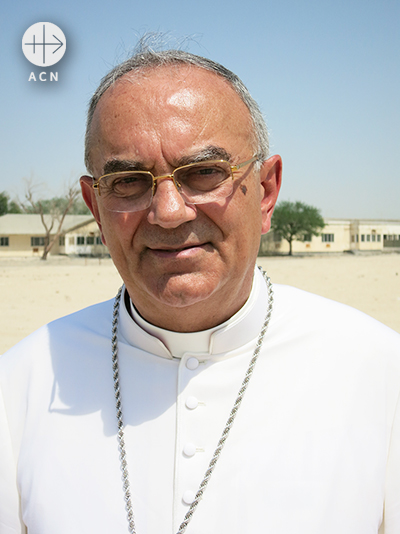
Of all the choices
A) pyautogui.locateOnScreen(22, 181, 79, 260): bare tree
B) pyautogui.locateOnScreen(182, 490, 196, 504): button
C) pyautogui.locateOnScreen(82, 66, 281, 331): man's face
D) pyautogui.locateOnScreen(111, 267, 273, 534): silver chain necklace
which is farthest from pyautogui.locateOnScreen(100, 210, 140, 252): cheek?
pyautogui.locateOnScreen(22, 181, 79, 260): bare tree

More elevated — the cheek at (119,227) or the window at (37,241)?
the cheek at (119,227)

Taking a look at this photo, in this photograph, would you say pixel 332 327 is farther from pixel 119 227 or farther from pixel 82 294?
pixel 82 294

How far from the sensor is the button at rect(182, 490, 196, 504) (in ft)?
5.94

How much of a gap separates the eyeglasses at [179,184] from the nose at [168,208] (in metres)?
0.02

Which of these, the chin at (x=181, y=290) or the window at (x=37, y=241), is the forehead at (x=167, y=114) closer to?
the chin at (x=181, y=290)

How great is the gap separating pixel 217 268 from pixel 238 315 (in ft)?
1.11

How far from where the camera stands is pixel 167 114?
1891 mm

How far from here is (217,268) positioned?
6.38 ft

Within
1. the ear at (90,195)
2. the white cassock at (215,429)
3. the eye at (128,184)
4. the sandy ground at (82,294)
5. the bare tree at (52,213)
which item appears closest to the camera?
the white cassock at (215,429)

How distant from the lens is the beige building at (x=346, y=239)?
2280 inches

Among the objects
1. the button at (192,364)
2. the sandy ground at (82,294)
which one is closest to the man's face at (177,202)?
the button at (192,364)

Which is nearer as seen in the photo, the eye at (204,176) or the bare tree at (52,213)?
the eye at (204,176)

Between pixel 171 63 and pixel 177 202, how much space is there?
65 cm

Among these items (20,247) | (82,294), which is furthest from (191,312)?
(20,247)
